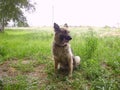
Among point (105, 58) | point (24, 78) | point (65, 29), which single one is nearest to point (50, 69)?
point (24, 78)

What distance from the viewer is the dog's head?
18.2 feet

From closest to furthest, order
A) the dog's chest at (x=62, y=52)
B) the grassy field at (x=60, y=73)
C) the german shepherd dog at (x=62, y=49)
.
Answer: the grassy field at (x=60, y=73), the german shepherd dog at (x=62, y=49), the dog's chest at (x=62, y=52)

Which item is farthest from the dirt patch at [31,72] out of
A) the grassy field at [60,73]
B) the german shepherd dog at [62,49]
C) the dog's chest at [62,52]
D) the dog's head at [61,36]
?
the dog's head at [61,36]

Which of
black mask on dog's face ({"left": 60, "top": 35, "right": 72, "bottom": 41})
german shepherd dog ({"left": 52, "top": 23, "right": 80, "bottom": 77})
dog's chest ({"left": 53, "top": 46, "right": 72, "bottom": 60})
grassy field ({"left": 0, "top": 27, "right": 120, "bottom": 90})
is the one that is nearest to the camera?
grassy field ({"left": 0, "top": 27, "right": 120, "bottom": 90})

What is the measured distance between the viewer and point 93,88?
5.08 metres

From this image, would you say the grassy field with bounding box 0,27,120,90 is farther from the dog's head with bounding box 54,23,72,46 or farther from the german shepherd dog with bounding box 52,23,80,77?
the dog's head with bounding box 54,23,72,46

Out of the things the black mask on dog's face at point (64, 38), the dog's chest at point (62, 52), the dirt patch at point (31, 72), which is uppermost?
the black mask on dog's face at point (64, 38)

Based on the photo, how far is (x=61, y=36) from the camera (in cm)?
558

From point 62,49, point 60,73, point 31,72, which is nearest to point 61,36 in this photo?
point 62,49

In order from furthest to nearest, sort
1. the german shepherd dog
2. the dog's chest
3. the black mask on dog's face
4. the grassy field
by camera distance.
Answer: the dog's chest < the german shepherd dog < the black mask on dog's face < the grassy field

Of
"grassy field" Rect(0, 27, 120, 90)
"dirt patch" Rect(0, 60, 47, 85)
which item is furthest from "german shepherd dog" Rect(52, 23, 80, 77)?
"dirt patch" Rect(0, 60, 47, 85)

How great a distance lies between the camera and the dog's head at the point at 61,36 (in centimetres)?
554

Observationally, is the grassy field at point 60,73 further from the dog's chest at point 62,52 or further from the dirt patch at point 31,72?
the dog's chest at point 62,52

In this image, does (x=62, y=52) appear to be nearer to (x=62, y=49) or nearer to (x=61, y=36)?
(x=62, y=49)
